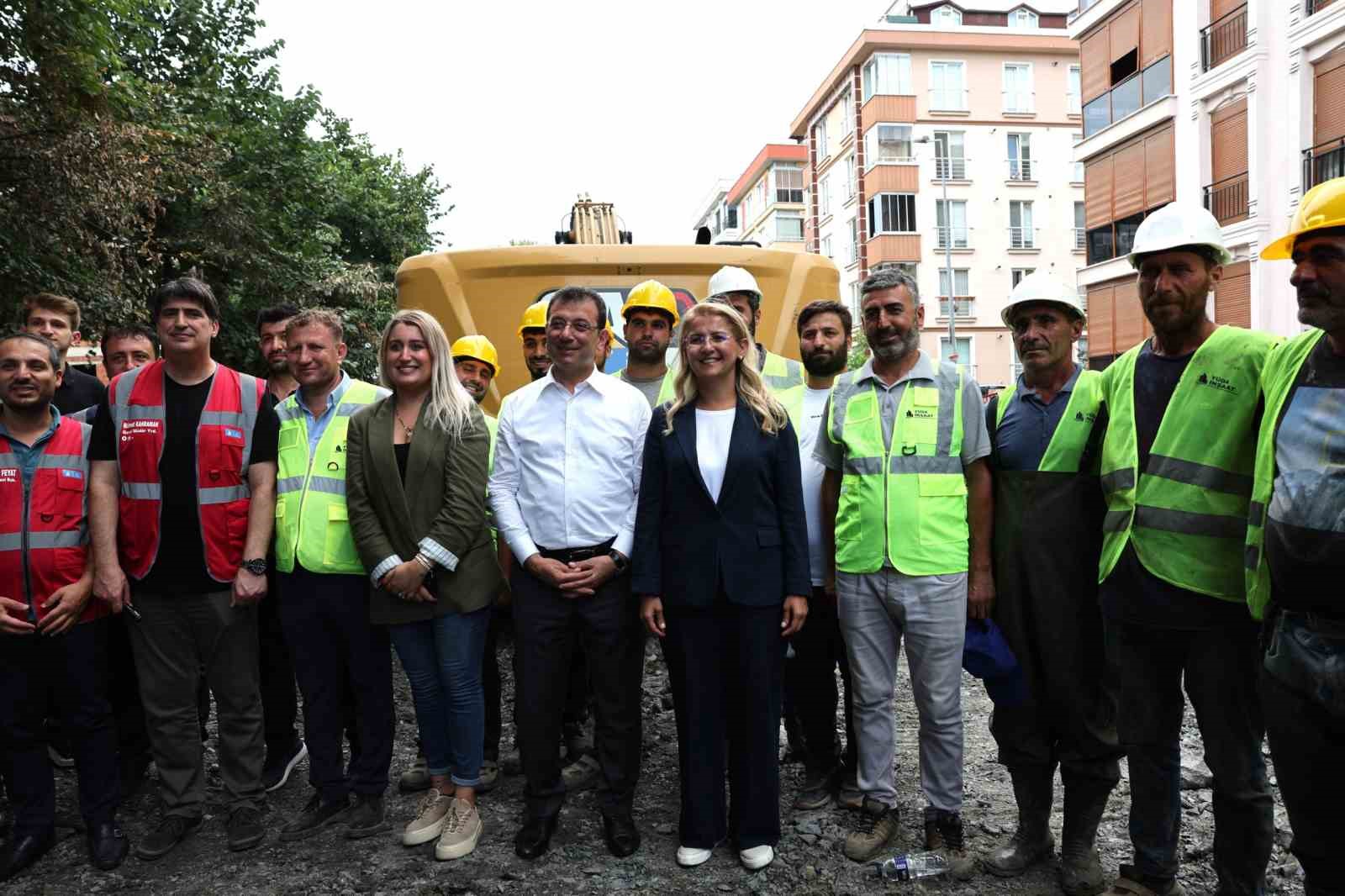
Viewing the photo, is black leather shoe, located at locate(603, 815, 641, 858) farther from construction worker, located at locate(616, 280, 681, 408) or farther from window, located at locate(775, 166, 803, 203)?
window, located at locate(775, 166, 803, 203)

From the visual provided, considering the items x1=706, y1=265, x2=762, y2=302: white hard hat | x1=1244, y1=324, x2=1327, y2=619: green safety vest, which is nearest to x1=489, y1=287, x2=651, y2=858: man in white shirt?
x1=706, y1=265, x2=762, y2=302: white hard hat

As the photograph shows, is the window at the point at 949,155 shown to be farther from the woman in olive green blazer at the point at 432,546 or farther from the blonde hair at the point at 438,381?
the woman in olive green blazer at the point at 432,546

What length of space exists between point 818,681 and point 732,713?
0.62 m

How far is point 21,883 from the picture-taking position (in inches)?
148

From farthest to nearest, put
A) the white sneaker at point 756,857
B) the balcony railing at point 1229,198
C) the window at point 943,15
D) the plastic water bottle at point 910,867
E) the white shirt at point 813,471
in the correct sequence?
1. the window at point 943,15
2. the balcony railing at point 1229,198
3. the white shirt at point 813,471
4. the white sneaker at point 756,857
5. the plastic water bottle at point 910,867

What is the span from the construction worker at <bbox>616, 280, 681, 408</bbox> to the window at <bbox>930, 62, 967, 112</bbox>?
38.6 meters

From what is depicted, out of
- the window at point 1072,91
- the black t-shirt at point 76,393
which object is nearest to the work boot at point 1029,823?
the black t-shirt at point 76,393

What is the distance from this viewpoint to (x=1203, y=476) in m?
3.02

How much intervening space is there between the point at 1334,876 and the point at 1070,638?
109 centimetres

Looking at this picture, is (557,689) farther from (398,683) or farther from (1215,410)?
(398,683)

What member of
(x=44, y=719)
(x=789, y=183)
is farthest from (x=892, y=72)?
(x=44, y=719)

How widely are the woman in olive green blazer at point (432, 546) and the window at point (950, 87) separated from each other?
39660mm

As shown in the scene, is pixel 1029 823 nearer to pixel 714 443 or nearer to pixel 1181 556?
pixel 1181 556

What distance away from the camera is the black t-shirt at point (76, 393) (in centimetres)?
492
